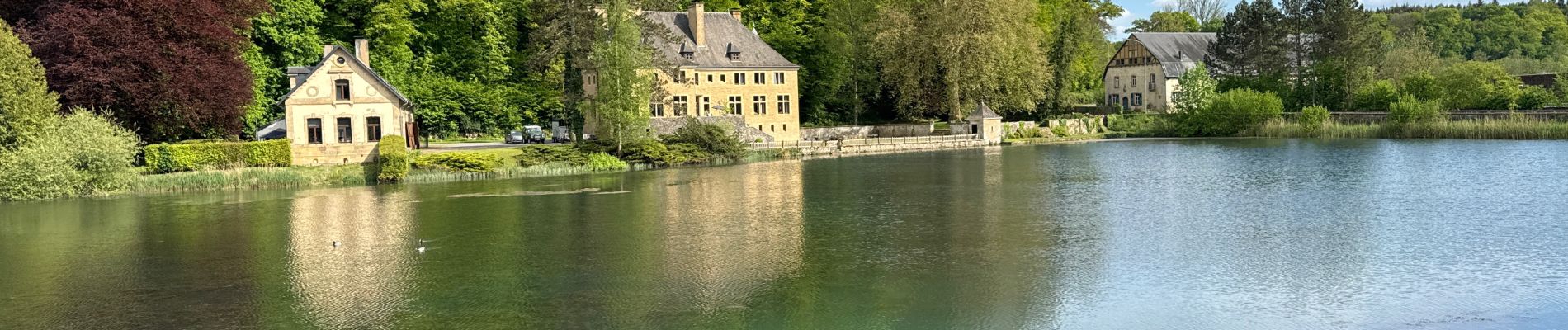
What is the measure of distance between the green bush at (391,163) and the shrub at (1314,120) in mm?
44925

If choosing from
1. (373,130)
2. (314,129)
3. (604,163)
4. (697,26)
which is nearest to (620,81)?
(604,163)

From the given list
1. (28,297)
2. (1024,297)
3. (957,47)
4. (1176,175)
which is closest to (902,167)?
(1176,175)

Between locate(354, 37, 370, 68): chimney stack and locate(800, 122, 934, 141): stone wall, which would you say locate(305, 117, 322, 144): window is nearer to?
locate(354, 37, 370, 68): chimney stack

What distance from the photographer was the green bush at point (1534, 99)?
56.0m

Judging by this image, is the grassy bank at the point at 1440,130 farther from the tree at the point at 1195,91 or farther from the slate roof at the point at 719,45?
the slate roof at the point at 719,45

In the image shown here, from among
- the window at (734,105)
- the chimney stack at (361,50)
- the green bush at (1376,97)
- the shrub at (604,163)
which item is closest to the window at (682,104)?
the window at (734,105)

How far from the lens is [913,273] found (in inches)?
670

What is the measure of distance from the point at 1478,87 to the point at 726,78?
38.3m

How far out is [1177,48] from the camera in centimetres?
7681

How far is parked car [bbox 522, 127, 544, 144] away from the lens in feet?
171

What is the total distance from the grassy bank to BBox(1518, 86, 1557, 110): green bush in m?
5.30

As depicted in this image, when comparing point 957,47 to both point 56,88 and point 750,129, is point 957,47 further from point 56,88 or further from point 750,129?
point 56,88

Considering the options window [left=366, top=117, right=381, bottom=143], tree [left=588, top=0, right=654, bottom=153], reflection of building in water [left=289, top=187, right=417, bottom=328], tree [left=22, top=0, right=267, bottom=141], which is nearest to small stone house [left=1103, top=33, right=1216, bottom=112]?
tree [left=588, top=0, right=654, bottom=153]

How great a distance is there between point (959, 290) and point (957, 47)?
1687 inches
